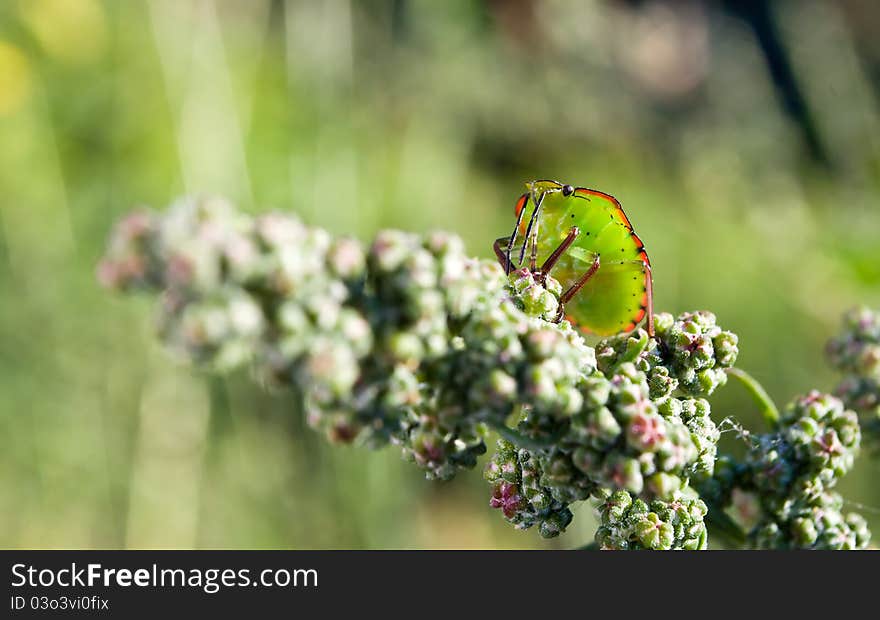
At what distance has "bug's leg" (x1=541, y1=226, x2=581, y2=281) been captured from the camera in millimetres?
1722

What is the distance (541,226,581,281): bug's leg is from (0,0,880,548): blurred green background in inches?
88.9

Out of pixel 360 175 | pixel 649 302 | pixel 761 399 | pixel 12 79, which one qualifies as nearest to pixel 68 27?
pixel 12 79

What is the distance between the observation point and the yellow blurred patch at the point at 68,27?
4.64 metres

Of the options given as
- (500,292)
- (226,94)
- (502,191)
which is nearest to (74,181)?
(226,94)

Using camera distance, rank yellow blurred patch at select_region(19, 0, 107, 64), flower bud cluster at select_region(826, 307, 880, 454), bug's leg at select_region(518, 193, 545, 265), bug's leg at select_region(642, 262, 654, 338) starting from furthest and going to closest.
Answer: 1. yellow blurred patch at select_region(19, 0, 107, 64)
2. flower bud cluster at select_region(826, 307, 880, 454)
3. bug's leg at select_region(518, 193, 545, 265)
4. bug's leg at select_region(642, 262, 654, 338)

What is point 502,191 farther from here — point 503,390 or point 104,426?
point 503,390

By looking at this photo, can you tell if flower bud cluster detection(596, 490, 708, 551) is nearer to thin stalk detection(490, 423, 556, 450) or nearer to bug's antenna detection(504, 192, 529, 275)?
thin stalk detection(490, 423, 556, 450)

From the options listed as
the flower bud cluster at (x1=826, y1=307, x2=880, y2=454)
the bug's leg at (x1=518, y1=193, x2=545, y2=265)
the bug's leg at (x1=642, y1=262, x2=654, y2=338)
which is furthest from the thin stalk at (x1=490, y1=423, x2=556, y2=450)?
the flower bud cluster at (x1=826, y1=307, x2=880, y2=454)

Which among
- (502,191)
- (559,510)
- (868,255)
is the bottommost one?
(559,510)

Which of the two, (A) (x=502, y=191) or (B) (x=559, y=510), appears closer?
(B) (x=559, y=510)

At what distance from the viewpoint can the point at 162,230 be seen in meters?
0.94

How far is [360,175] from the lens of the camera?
17.6 feet

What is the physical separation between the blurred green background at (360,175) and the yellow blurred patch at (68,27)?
1 centimetres

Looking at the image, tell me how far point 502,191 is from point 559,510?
4550 millimetres
